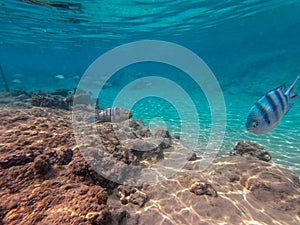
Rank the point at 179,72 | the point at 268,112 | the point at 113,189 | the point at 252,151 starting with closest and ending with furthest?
1. the point at 268,112
2. the point at 113,189
3. the point at 252,151
4. the point at 179,72

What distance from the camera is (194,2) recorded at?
58.6 feet

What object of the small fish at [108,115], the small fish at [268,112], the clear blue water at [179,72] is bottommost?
the small fish at [108,115]

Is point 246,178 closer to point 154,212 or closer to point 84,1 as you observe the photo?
point 154,212

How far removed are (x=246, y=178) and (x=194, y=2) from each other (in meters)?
18.0

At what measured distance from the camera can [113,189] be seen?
374 centimetres

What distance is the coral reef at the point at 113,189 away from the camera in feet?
8.23

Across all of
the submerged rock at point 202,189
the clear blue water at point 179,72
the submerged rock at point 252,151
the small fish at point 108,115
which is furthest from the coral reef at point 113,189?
the clear blue water at point 179,72

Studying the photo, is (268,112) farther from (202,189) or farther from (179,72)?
(179,72)

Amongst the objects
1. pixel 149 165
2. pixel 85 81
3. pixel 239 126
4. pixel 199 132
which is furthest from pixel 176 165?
pixel 85 81

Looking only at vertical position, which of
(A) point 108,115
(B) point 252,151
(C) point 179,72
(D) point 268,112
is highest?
(C) point 179,72

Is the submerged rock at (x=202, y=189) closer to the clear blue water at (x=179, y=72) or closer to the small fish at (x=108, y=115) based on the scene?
the small fish at (x=108, y=115)

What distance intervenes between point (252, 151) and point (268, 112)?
16.0 ft

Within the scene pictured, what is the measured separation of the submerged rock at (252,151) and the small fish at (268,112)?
4533mm

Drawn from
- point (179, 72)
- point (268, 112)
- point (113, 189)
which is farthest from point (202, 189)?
point (179, 72)
